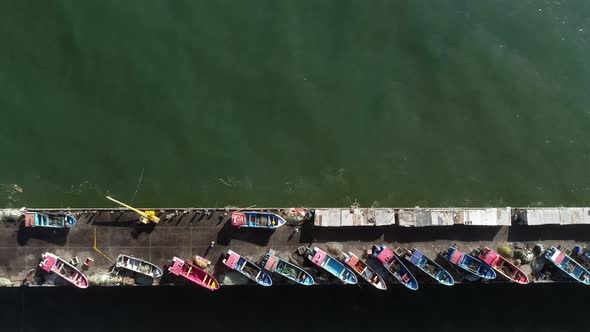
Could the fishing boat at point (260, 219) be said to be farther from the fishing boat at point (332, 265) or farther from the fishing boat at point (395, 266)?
the fishing boat at point (395, 266)

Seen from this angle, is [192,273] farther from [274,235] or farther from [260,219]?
[274,235]

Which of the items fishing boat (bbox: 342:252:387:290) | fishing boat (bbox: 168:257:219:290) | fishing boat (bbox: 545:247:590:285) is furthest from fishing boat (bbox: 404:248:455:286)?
fishing boat (bbox: 168:257:219:290)

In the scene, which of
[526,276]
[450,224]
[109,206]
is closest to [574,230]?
[526,276]

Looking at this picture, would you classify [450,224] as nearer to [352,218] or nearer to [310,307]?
[352,218]

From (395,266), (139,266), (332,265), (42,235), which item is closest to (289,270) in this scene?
(332,265)

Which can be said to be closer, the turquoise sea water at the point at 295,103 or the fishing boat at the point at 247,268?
the fishing boat at the point at 247,268

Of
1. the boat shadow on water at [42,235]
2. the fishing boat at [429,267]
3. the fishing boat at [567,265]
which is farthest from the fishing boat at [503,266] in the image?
the boat shadow on water at [42,235]
